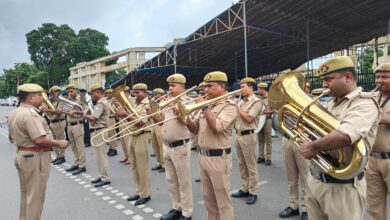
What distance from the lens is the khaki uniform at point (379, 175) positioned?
344 centimetres

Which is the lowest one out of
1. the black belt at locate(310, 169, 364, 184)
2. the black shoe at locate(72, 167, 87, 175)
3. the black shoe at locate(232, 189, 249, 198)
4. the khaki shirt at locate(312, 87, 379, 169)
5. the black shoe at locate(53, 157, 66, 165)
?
A: the black shoe at locate(232, 189, 249, 198)

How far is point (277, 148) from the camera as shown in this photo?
946 centimetres

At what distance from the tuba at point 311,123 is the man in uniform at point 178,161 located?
1952mm

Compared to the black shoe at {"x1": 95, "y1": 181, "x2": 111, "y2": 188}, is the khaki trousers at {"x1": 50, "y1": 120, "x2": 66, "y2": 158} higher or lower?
higher

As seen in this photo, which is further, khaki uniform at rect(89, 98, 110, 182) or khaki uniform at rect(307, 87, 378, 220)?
khaki uniform at rect(89, 98, 110, 182)

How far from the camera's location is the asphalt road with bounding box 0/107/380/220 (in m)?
4.91

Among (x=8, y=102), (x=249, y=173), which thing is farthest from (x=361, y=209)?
(x=8, y=102)

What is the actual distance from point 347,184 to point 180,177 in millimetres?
2556

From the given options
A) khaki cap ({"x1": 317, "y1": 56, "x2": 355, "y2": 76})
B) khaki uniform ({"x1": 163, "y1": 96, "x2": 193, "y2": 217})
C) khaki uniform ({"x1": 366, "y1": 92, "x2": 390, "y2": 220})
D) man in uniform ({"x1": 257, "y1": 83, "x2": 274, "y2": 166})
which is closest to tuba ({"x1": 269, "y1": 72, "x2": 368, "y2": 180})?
khaki cap ({"x1": 317, "y1": 56, "x2": 355, "y2": 76})

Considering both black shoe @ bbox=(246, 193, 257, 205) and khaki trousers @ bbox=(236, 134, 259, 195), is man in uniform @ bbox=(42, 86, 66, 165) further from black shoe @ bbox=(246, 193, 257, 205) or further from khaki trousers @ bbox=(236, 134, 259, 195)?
black shoe @ bbox=(246, 193, 257, 205)

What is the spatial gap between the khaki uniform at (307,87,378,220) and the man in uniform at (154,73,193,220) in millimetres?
2181

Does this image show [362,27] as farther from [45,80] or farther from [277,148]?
[45,80]

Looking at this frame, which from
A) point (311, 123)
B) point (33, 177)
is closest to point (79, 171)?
point (33, 177)

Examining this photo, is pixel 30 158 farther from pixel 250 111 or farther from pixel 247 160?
pixel 250 111
